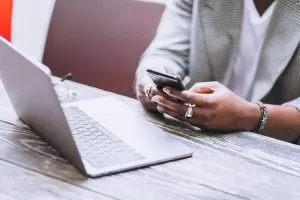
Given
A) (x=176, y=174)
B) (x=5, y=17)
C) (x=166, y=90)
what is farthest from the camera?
(x=5, y=17)

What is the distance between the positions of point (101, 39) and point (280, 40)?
2.27ft

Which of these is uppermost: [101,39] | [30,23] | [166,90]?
[166,90]

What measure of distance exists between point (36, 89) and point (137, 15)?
1.01m

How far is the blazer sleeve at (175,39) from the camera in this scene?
1.33 m

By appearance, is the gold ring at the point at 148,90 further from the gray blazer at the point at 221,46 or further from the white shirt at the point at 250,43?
the white shirt at the point at 250,43

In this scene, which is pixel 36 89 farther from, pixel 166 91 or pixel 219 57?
pixel 219 57

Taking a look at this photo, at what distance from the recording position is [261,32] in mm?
1280

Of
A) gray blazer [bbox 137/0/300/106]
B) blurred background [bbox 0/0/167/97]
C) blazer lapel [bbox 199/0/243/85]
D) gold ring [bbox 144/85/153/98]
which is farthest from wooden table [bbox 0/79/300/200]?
blurred background [bbox 0/0/167/97]

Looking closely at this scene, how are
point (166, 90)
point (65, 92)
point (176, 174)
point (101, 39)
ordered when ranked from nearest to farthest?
point (176, 174) → point (166, 90) → point (65, 92) → point (101, 39)

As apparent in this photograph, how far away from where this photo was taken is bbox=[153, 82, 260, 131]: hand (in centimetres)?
97

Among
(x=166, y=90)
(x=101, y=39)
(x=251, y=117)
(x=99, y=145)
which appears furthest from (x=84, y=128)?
(x=101, y=39)

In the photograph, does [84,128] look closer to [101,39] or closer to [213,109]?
[213,109]

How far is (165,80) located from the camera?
0.94 metres

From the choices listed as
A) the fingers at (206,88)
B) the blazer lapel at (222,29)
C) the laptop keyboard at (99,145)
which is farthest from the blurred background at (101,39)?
the laptop keyboard at (99,145)
